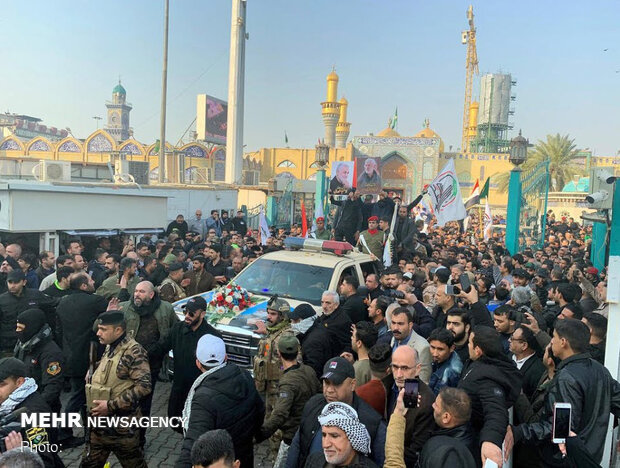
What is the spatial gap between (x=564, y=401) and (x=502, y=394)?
0.44 meters

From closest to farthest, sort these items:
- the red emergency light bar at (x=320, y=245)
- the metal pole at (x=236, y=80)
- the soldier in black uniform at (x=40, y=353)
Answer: the soldier in black uniform at (x=40, y=353)
the red emergency light bar at (x=320, y=245)
the metal pole at (x=236, y=80)

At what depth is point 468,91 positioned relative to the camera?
98000 mm

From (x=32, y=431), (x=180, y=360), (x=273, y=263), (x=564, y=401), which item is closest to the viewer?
(x=32, y=431)

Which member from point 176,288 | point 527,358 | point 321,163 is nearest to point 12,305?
point 176,288

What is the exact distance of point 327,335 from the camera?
5.08 m

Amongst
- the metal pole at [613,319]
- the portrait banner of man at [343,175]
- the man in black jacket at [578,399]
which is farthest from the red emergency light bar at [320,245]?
the portrait banner of man at [343,175]

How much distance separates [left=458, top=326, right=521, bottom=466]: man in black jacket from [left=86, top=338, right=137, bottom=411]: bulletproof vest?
2685mm

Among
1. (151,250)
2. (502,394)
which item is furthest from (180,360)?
(151,250)

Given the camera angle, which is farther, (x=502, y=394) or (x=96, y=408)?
(x=96, y=408)

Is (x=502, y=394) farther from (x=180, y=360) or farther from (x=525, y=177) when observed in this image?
(x=525, y=177)

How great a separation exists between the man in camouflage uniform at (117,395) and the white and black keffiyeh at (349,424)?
2.03 metres

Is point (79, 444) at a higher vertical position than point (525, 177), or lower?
lower

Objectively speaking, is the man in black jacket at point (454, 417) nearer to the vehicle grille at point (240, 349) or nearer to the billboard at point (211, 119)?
the vehicle grille at point (240, 349)

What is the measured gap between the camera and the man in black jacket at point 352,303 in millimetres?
6496
